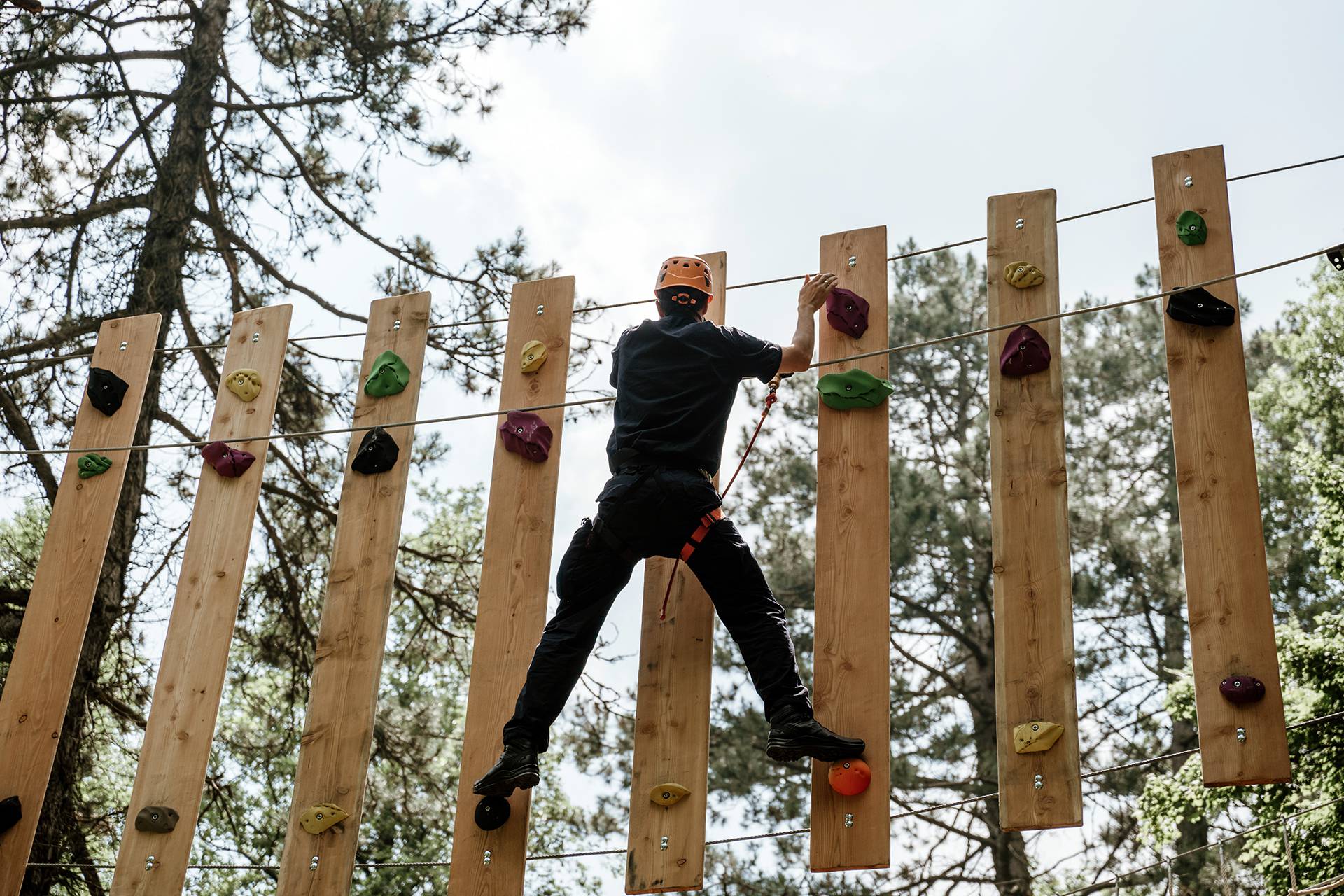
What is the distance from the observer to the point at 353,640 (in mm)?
4348

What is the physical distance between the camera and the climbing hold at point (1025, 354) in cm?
401

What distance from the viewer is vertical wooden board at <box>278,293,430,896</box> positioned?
4074 mm

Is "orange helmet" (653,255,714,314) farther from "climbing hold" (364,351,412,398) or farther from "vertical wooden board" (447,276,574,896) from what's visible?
"climbing hold" (364,351,412,398)

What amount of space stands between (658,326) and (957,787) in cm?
898

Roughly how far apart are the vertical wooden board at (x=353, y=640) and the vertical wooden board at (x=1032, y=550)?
1974mm

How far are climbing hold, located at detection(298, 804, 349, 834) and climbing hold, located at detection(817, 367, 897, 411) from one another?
2014mm

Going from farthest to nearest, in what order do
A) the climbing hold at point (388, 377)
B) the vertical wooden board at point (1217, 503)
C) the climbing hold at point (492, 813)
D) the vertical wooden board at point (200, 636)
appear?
the climbing hold at point (388, 377), the vertical wooden board at point (200, 636), the climbing hold at point (492, 813), the vertical wooden board at point (1217, 503)

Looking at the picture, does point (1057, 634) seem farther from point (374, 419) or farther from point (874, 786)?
point (374, 419)

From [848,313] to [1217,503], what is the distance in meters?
1.28

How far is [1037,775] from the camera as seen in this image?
11.7 ft

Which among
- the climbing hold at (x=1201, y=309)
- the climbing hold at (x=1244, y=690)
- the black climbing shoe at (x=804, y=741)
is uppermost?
the climbing hold at (x=1201, y=309)

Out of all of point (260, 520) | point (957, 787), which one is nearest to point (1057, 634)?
point (260, 520)

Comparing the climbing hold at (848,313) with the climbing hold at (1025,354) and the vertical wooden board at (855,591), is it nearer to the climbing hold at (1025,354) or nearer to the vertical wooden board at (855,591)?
the vertical wooden board at (855,591)

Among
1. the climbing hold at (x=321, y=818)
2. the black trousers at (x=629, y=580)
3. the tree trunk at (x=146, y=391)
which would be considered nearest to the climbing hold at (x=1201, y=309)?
the black trousers at (x=629, y=580)
